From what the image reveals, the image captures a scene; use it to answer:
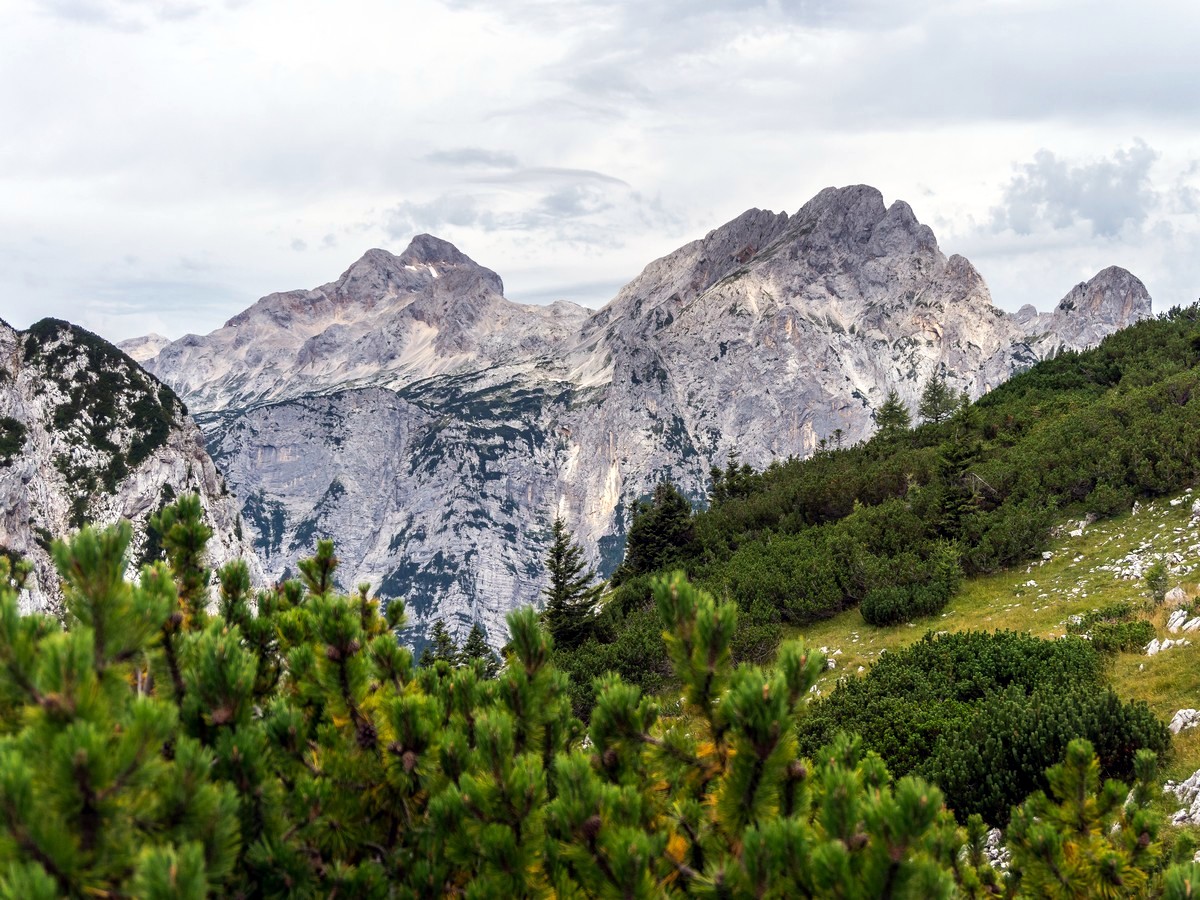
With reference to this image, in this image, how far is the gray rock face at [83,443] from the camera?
9075cm

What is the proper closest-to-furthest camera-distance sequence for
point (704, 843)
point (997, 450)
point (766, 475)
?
point (704, 843)
point (997, 450)
point (766, 475)

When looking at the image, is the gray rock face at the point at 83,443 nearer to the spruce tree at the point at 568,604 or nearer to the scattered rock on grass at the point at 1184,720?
the spruce tree at the point at 568,604

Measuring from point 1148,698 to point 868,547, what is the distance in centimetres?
1519

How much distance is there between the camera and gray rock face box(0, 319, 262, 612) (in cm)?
9075

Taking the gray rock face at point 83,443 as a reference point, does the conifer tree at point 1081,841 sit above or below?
below

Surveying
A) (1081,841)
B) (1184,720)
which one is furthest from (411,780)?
(1184,720)

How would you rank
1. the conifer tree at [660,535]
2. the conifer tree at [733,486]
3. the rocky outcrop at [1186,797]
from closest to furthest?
the rocky outcrop at [1186,797] → the conifer tree at [660,535] → the conifer tree at [733,486]

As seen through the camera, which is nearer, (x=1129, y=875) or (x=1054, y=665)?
(x=1129, y=875)

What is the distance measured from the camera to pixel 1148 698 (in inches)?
497

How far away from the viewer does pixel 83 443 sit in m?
102

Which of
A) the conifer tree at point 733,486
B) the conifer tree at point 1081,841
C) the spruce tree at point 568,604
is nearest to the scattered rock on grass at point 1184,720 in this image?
the conifer tree at point 1081,841

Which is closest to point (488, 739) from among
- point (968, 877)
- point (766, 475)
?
point (968, 877)

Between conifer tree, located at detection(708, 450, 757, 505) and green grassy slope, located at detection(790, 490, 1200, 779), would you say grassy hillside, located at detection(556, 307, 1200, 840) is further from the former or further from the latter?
conifer tree, located at detection(708, 450, 757, 505)

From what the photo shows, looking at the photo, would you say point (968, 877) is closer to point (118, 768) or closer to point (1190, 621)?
point (118, 768)
